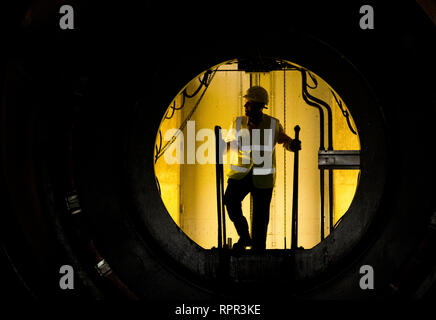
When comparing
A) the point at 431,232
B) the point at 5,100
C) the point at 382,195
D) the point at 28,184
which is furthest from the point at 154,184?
the point at 431,232

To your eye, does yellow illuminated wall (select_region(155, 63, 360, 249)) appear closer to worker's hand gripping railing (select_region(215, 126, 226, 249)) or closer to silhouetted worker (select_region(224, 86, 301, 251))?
silhouetted worker (select_region(224, 86, 301, 251))

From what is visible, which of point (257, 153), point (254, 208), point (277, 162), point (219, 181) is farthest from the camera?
point (277, 162)

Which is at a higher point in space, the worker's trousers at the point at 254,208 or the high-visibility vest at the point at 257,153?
the high-visibility vest at the point at 257,153

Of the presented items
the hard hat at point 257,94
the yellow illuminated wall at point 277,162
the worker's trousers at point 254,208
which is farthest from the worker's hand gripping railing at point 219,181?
the yellow illuminated wall at point 277,162

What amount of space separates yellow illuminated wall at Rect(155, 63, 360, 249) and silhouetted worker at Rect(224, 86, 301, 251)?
1.96m

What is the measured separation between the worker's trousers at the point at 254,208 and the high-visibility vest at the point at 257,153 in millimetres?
56

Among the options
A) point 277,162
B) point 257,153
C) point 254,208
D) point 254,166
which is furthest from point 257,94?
point 277,162

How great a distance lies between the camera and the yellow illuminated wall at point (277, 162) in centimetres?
596

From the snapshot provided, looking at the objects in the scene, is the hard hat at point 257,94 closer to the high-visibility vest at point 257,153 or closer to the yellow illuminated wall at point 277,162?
the high-visibility vest at point 257,153

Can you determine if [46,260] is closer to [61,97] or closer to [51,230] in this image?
[51,230]

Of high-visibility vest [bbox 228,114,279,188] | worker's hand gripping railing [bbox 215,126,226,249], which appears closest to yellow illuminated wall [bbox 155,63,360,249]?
high-visibility vest [bbox 228,114,279,188]

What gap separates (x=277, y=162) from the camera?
6000 millimetres

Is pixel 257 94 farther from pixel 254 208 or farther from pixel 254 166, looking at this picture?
pixel 254 208

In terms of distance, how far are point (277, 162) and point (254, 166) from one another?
6.86 ft
